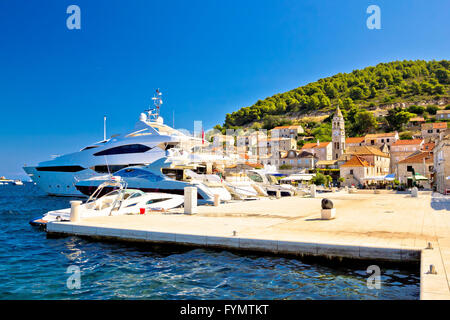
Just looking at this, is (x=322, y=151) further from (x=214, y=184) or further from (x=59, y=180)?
(x=59, y=180)

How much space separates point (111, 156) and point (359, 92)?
4895 inches

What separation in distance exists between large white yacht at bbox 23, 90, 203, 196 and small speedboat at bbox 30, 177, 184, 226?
1191 centimetres

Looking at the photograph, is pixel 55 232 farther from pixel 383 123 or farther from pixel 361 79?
pixel 361 79

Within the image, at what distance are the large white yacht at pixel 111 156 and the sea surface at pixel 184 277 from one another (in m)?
22.7

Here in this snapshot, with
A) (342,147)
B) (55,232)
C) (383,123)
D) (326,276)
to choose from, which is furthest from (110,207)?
(383,123)

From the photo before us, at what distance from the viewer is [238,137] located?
100 m

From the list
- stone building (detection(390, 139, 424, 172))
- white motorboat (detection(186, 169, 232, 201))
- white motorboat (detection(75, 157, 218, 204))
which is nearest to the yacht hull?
white motorboat (detection(75, 157, 218, 204))

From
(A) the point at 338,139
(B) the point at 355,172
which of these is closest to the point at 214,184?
(B) the point at 355,172

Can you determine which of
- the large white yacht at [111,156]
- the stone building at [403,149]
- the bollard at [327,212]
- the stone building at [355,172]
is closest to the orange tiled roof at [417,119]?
the stone building at [403,149]

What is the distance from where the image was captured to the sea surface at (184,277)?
6.25 metres

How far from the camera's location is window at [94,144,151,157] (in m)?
33.2

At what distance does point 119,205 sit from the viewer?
1745cm

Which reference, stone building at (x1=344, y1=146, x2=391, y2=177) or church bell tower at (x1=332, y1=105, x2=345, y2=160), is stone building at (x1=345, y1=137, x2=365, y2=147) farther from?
stone building at (x1=344, y1=146, x2=391, y2=177)

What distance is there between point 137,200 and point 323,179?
39.9 m
